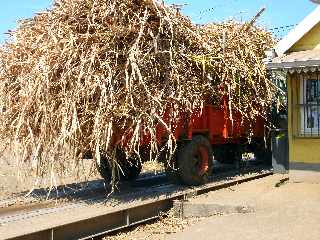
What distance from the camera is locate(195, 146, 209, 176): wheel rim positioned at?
12.1 meters

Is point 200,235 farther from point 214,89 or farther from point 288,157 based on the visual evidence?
point 288,157

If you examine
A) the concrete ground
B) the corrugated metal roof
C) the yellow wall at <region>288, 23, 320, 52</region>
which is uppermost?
the yellow wall at <region>288, 23, 320, 52</region>

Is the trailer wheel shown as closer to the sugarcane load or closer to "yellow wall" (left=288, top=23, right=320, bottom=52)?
the sugarcane load

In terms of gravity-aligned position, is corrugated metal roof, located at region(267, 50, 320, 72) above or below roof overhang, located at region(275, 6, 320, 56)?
below

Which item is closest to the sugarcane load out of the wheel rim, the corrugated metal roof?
the wheel rim

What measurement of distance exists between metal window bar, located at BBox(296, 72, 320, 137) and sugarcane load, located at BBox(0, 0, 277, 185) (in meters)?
2.27

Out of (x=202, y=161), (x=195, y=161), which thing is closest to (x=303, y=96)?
(x=202, y=161)

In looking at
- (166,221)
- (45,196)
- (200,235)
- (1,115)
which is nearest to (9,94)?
(1,115)

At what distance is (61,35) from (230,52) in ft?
13.8

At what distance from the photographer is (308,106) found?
12.4 m

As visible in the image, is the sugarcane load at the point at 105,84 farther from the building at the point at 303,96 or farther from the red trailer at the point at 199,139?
the building at the point at 303,96

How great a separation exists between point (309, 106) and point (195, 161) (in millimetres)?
2945

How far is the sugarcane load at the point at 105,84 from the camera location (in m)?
9.52

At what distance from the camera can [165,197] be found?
34.9 ft
